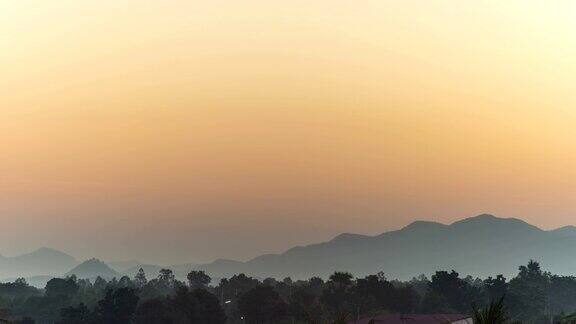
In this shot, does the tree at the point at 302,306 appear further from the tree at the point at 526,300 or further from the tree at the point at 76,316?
the tree at the point at 526,300

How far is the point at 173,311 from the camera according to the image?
137125 mm

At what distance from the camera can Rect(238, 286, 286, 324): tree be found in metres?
146

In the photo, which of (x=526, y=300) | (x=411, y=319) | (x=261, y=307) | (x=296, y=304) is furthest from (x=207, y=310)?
(x=526, y=300)

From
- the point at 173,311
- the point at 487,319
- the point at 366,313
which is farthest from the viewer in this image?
the point at 366,313

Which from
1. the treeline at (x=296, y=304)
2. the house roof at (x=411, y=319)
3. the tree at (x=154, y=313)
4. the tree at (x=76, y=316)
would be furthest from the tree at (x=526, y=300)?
the tree at (x=76, y=316)

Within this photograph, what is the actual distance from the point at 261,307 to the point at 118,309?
29.8 meters

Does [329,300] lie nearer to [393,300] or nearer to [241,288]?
[393,300]

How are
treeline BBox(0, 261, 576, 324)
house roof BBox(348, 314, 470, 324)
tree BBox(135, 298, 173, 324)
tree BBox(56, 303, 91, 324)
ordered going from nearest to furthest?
1. house roof BBox(348, 314, 470, 324)
2. tree BBox(135, 298, 173, 324)
3. tree BBox(56, 303, 91, 324)
4. treeline BBox(0, 261, 576, 324)

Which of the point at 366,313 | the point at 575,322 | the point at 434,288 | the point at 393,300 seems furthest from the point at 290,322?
the point at 575,322

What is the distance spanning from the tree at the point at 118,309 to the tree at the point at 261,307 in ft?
76.5

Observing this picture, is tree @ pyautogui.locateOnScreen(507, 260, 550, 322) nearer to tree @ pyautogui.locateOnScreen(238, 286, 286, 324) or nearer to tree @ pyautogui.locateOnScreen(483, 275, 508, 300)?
tree @ pyautogui.locateOnScreen(483, 275, 508, 300)

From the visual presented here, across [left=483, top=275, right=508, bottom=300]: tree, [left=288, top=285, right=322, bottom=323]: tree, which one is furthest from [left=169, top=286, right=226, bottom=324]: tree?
A: [left=483, top=275, right=508, bottom=300]: tree

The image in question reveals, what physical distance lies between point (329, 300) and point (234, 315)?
75.6 feet

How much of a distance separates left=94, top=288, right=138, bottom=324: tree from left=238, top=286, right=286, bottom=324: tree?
23.3 meters
